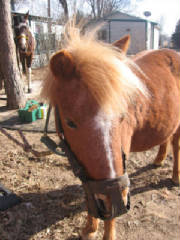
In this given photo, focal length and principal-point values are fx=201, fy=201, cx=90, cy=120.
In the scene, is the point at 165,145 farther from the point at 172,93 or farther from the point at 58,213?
the point at 58,213

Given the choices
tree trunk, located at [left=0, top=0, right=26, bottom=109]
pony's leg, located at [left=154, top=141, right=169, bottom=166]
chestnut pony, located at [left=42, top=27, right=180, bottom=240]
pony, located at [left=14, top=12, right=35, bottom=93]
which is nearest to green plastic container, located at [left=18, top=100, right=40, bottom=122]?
tree trunk, located at [left=0, top=0, right=26, bottom=109]

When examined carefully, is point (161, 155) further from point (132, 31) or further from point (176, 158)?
point (132, 31)

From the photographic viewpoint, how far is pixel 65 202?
2307 millimetres

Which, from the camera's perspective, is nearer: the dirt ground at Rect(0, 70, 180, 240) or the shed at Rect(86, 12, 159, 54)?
the dirt ground at Rect(0, 70, 180, 240)

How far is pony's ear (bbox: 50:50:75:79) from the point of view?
3.95 feet

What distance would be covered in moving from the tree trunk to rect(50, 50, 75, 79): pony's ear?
168 inches

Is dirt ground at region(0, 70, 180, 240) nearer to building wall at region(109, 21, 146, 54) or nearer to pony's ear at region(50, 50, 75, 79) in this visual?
pony's ear at region(50, 50, 75, 79)

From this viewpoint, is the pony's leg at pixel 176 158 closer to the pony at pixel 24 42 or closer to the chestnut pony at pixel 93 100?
the chestnut pony at pixel 93 100

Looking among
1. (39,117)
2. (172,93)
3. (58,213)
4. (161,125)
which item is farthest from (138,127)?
(39,117)

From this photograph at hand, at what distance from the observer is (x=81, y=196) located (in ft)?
7.87

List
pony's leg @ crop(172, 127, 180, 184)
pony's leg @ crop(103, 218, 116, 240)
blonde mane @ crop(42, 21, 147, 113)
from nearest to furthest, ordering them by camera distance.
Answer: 1. blonde mane @ crop(42, 21, 147, 113)
2. pony's leg @ crop(103, 218, 116, 240)
3. pony's leg @ crop(172, 127, 180, 184)

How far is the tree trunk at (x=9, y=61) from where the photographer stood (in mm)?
4812

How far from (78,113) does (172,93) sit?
136 cm

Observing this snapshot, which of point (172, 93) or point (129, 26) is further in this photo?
point (129, 26)
